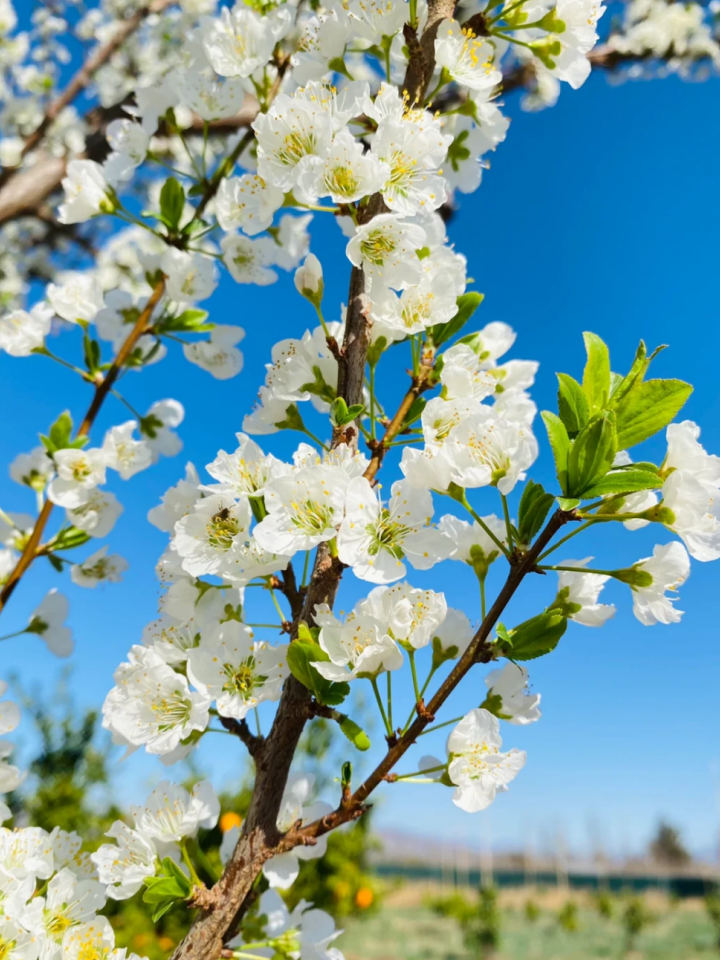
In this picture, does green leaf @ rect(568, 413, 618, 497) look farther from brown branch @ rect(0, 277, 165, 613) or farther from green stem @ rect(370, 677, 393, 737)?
brown branch @ rect(0, 277, 165, 613)

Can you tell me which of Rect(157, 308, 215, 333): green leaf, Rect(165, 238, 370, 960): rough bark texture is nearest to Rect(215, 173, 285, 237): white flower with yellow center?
Rect(157, 308, 215, 333): green leaf

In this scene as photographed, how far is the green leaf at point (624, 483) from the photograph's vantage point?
0.65m

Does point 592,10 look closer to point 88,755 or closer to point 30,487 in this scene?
point 30,487

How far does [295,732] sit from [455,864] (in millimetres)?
23712

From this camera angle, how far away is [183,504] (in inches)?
34.1

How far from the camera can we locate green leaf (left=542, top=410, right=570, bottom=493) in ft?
2.27

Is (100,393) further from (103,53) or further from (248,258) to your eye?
(103,53)

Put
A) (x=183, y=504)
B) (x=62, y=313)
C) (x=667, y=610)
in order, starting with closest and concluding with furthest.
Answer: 1. (x=667, y=610)
2. (x=183, y=504)
3. (x=62, y=313)

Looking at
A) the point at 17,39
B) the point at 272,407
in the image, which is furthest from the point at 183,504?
the point at 17,39

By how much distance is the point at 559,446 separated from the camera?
2.28 feet

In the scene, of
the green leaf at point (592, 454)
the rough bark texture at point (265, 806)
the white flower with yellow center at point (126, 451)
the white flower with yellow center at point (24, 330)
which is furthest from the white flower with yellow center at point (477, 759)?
the white flower with yellow center at point (24, 330)

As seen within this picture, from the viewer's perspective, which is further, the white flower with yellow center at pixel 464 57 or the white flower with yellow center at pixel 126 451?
the white flower with yellow center at pixel 126 451

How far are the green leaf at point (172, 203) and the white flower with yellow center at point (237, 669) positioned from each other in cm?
86

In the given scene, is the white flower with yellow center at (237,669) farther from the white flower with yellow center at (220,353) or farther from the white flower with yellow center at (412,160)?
the white flower with yellow center at (220,353)
